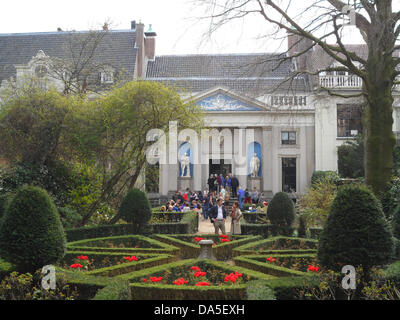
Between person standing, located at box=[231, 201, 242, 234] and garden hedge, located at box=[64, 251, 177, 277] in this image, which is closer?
garden hedge, located at box=[64, 251, 177, 277]

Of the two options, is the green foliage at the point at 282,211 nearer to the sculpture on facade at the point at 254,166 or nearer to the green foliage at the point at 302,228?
the green foliage at the point at 302,228

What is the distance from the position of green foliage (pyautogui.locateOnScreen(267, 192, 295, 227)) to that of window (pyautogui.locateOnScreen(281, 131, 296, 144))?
17.4 meters

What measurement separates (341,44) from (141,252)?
7.12 meters

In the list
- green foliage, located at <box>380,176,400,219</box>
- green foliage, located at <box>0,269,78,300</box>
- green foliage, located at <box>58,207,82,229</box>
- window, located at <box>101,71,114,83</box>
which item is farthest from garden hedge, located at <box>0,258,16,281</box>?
window, located at <box>101,71,114,83</box>

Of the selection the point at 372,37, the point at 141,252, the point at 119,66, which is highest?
the point at 119,66

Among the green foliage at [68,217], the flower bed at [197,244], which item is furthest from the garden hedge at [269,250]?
the green foliage at [68,217]

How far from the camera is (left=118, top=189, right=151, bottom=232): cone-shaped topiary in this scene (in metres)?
13.0

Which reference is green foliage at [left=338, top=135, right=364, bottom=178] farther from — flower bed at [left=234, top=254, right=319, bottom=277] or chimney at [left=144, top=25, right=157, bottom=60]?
flower bed at [left=234, top=254, right=319, bottom=277]

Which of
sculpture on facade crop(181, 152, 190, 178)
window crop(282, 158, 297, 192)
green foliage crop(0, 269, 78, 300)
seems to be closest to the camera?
green foliage crop(0, 269, 78, 300)

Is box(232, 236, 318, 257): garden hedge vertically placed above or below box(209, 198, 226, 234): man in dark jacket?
below

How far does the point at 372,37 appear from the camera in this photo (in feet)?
31.7

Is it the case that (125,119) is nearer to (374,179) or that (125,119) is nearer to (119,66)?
(374,179)
